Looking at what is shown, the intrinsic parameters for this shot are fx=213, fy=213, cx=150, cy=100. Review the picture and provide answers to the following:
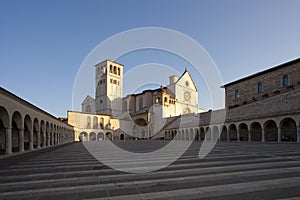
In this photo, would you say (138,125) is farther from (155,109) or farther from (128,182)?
(128,182)

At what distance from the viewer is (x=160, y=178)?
5.93m

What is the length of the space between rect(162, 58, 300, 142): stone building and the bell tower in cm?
3501

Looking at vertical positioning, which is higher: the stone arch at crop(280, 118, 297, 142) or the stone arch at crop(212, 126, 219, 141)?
the stone arch at crop(280, 118, 297, 142)

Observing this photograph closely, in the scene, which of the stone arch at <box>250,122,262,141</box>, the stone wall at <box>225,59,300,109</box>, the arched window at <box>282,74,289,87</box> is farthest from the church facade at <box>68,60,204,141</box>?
the arched window at <box>282,74,289,87</box>

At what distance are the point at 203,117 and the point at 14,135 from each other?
3315cm

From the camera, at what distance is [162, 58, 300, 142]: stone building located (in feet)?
82.6

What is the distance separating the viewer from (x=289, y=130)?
26.1 meters

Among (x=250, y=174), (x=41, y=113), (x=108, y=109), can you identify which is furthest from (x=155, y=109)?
(x=250, y=174)

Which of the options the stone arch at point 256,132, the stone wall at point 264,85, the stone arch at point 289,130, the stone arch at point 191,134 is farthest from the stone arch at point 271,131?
the stone arch at point 191,134

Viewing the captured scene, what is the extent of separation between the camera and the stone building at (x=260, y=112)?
25172 millimetres

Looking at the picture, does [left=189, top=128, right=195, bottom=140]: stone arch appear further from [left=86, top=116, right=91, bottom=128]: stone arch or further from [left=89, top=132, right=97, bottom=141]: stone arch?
[left=86, top=116, right=91, bottom=128]: stone arch

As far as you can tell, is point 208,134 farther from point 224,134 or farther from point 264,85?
point 264,85

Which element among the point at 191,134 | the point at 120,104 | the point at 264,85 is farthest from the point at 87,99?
the point at 264,85

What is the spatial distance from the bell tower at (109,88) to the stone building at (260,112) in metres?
Result: 35.0
